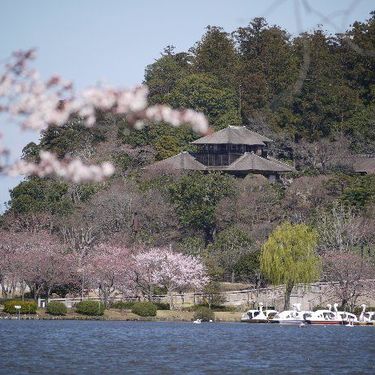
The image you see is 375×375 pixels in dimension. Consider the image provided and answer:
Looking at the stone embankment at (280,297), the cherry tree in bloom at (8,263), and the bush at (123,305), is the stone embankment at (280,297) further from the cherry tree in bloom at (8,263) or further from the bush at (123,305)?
the cherry tree in bloom at (8,263)

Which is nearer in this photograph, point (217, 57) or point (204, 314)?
point (204, 314)

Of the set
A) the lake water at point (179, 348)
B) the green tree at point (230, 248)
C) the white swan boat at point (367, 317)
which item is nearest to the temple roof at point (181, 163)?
the green tree at point (230, 248)

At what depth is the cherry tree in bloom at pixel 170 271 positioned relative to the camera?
241ft

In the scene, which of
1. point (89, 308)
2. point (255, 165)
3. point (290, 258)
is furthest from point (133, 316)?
point (255, 165)

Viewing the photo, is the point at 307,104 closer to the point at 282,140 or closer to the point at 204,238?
the point at 282,140

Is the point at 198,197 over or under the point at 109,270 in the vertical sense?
over

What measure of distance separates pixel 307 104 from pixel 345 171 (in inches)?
327

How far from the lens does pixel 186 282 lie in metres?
73.6

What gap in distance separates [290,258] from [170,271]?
7.67m

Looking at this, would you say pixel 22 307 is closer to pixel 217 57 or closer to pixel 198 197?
pixel 198 197

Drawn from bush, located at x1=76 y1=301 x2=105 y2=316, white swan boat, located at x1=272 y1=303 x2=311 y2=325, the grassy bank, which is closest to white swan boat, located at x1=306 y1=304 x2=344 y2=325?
white swan boat, located at x1=272 y1=303 x2=311 y2=325

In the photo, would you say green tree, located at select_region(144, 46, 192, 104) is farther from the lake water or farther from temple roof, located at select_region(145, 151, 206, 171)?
the lake water

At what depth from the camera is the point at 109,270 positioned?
72188mm

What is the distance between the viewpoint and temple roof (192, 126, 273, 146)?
310 feet
